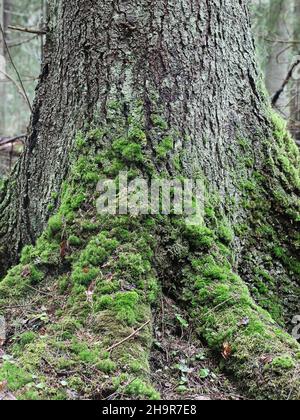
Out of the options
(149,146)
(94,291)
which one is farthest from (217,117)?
(94,291)

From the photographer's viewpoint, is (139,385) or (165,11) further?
(165,11)

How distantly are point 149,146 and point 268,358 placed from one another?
1.49m

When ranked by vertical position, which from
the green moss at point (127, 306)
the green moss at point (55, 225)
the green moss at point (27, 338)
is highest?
the green moss at point (55, 225)

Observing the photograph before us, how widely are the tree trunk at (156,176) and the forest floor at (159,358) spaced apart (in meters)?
0.05

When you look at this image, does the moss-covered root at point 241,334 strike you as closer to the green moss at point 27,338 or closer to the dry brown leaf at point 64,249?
the dry brown leaf at point 64,249

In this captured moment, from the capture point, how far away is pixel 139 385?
2.42 m

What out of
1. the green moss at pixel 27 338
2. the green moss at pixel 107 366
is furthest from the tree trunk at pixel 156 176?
the green moss at pixel 27 338

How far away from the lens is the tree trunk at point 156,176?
2824mm

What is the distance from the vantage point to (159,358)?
9.35 ft

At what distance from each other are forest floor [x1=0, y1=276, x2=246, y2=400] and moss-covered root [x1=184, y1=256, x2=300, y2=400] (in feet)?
0.28

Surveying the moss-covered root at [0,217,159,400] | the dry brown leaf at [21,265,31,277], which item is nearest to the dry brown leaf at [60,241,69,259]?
the moss-covered root at [0,217,159,400]

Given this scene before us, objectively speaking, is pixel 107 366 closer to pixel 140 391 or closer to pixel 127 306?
pixel 140 391
